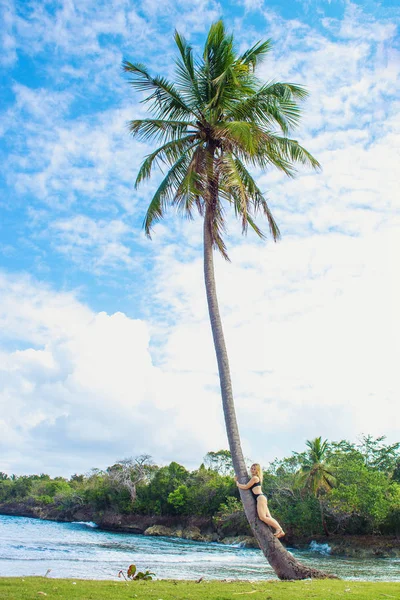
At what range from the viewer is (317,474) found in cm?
4122

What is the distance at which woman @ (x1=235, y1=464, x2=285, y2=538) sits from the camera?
35.4 ft

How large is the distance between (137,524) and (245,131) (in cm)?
6250

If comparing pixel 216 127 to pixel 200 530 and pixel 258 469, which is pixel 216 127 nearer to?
pixel 258 469

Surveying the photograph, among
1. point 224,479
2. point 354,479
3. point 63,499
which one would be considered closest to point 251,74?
point 354,479

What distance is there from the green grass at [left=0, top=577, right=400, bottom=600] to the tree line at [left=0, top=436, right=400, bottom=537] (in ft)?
96.9

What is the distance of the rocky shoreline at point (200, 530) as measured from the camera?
36.6m

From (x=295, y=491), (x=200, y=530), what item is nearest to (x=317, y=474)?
(x=295, y=491)

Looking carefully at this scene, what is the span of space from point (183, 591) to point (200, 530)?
51.4 metres

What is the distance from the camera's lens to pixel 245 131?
1209 cm

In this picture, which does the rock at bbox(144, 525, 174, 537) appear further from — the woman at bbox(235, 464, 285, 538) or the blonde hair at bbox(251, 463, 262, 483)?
the blonde hair at bbox(251, 463, 262, 483)

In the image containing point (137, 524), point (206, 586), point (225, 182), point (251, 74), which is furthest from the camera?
point (137, 524)

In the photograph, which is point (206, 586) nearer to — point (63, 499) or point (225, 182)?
point (225, 182)

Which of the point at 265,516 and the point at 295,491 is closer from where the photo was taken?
the point at 265,516

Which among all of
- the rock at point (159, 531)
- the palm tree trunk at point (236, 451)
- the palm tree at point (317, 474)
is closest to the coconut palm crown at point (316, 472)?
the palm tree at point (317, 474)
